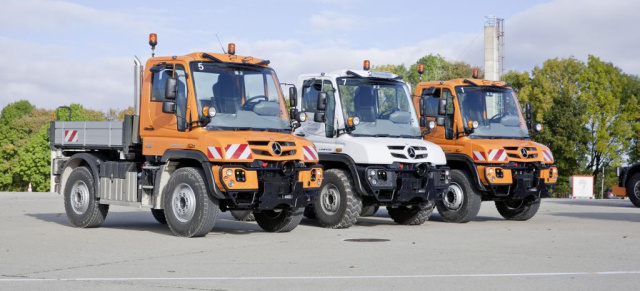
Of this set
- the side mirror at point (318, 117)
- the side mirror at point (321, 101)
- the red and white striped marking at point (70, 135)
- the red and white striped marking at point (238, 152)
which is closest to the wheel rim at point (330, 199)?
the side mirror at point (318, 117)

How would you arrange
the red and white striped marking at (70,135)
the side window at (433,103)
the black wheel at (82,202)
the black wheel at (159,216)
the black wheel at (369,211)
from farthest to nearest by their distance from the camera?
the black wheel at (369,211) < the side window at (433,103) < the black wheel at (159,216) < the red and white striped marking at (70,135) < the black wheel at (82,202)

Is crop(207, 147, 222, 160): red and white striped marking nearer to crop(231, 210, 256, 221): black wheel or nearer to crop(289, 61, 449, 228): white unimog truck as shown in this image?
crop(289, 61, 449, 228): white unimog truck

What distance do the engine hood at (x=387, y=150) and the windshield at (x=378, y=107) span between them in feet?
0.99

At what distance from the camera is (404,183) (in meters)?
16.8

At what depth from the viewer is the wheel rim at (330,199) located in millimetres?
17031

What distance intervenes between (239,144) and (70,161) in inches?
191

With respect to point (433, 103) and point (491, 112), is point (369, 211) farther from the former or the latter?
point (491, 112)

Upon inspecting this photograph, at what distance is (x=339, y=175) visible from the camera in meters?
16.9

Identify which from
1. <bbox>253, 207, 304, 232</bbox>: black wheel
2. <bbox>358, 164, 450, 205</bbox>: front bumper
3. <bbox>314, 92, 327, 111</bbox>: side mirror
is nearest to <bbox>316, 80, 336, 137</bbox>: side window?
<bbox>314, 92, 327, 111</bbox>: side mirror

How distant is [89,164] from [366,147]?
5169 mm

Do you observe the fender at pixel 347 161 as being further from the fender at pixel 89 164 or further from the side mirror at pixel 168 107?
the fender at pixel 89 164

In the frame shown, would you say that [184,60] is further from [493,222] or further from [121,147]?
[493,222]

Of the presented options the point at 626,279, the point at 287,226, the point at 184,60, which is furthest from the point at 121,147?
the point at 626,279

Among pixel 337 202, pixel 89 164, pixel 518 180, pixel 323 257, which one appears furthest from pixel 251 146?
pixel 518 180
